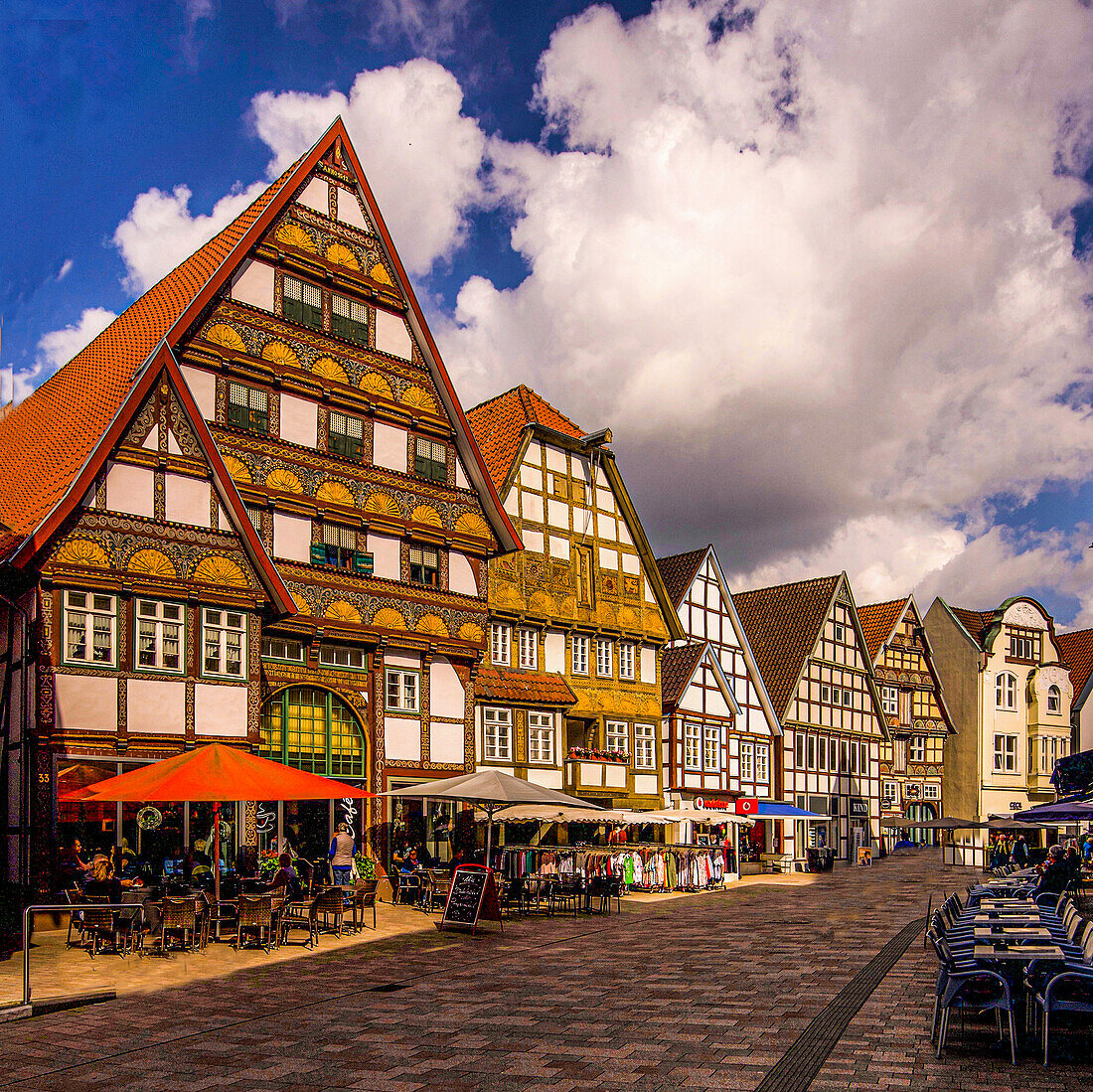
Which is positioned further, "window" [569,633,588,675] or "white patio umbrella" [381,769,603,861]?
"window" [569,633,588,675]

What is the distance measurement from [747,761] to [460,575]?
20555 mm

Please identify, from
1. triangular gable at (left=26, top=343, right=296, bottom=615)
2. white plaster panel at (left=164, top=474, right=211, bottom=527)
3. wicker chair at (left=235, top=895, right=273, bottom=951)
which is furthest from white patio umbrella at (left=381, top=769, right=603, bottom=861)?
white plaster panel at (left=164, top=474, right=211, bottom=527)

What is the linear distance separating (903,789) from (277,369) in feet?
143

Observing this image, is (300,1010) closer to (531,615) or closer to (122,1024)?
(122,1024)

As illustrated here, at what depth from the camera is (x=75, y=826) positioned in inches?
784

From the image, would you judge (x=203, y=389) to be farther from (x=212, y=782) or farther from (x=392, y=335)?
Answer: (x=212, y=782)

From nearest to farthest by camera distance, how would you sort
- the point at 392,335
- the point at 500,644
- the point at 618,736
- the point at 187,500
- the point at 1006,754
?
the point at 187,500 → the point at 392,335 → the point at 500,644 → the point at 618,736 → the point at 1006,754

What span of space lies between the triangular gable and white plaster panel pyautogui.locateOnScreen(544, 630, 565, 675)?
10.9 metres

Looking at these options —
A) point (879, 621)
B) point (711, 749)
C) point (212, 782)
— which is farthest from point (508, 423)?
point (879, 621)

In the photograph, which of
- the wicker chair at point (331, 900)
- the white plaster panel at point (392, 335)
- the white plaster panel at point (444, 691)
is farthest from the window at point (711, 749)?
the wicker chair at point (331, 900)

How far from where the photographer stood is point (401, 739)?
1040 inches

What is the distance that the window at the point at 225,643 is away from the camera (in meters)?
22.3

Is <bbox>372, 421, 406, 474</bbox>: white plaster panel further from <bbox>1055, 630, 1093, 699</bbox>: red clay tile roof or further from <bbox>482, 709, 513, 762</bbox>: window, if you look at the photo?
<bbox>1055, 630, 1093, 699</bbox>: red clay tile roof

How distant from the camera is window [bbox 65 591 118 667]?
66.5 feet
